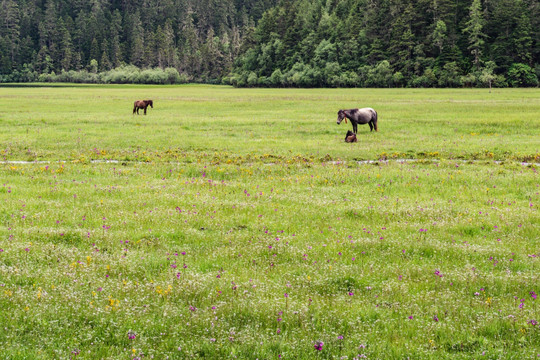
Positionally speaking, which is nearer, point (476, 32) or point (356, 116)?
point (356, 116)

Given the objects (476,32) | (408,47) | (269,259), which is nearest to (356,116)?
(269,259)

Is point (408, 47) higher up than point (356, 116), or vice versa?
point (408, 47)

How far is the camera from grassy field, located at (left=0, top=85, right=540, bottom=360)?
22.0 ft

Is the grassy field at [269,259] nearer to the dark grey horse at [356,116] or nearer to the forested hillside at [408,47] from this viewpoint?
the dark grey horse at [356,116]

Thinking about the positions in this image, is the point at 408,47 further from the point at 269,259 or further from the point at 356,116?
the point at 269,259

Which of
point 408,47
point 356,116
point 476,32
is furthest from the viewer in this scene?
point 408,47

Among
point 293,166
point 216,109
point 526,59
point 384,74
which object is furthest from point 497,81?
point 293,166

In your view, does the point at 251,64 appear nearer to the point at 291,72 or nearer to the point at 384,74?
the point at 291,72

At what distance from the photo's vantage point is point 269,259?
1012 cm

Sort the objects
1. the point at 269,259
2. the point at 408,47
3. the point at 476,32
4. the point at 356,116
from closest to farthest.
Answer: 1. the point at 269,259
2. the point at 356,116
3. the point at 476,32
4. the point at 408,47

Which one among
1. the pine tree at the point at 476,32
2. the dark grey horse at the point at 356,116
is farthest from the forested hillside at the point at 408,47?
the dark grey horse at the point at 356,116

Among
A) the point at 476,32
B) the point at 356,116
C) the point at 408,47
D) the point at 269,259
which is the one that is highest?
the point at 476,32

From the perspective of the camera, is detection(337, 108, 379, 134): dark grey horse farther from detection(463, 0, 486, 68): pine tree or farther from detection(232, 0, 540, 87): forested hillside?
detection(463, 0, 486, 68): pine tree

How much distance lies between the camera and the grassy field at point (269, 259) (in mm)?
6715
